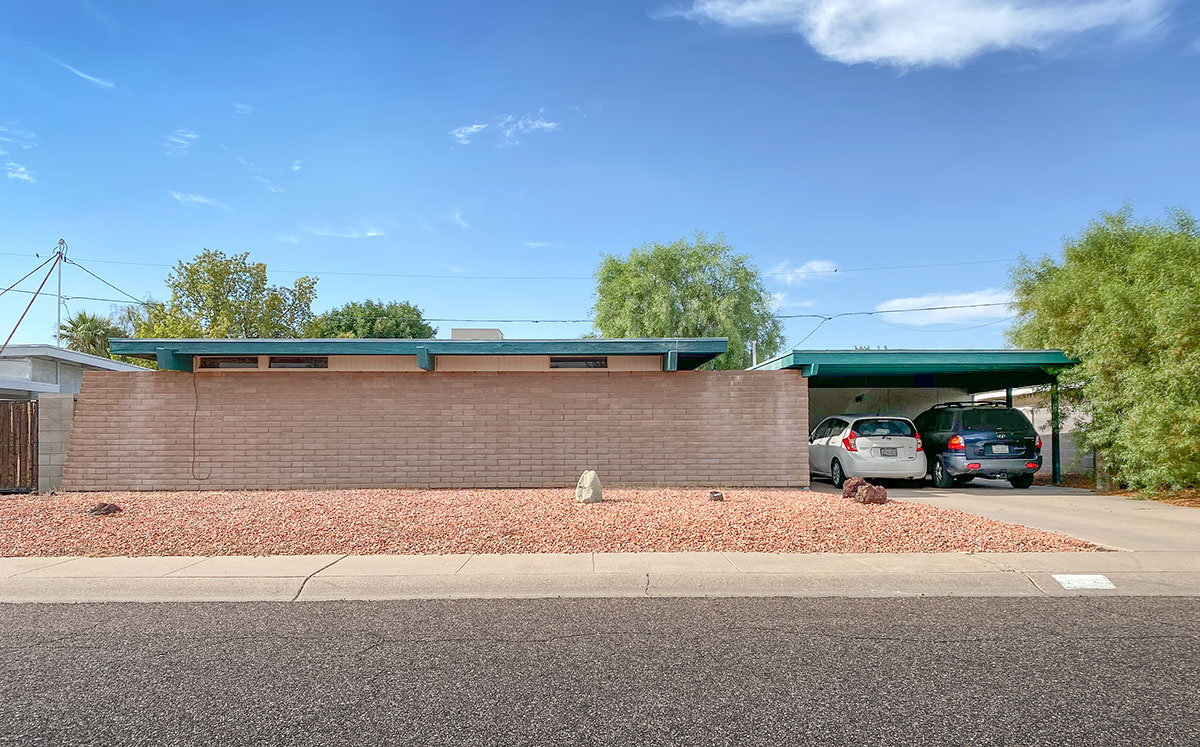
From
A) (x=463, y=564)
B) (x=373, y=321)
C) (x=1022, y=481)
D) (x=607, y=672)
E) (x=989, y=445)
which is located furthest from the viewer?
(x=373, y=321)

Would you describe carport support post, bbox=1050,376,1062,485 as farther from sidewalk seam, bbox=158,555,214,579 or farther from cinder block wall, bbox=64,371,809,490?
sidewalk seam, bbox=158,555,214,579

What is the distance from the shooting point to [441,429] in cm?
1395

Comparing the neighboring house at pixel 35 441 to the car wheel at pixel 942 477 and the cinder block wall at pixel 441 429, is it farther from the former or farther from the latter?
the car wheel at pixel 942 477

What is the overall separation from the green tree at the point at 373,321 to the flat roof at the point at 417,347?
33576 millimetres

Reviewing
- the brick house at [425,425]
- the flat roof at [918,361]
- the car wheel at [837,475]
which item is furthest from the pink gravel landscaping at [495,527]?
the car wheel at [837,475]

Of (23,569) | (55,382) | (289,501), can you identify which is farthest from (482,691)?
(55,382)

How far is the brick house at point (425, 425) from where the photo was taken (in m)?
13.8

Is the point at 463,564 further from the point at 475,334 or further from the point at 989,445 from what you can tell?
the point at 989,445

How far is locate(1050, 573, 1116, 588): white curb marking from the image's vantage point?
691 centimetres

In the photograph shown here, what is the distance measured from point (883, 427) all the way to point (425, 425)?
8590 mm

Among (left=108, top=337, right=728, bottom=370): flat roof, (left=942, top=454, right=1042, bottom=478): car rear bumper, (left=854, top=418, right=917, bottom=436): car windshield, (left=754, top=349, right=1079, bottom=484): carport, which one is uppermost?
(left=108, top=337, right=728, bottom=370): flat roof

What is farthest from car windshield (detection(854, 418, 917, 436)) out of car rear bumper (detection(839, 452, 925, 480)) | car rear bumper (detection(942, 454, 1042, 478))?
car rear bumper (detection(942, 454, 1042, 478))

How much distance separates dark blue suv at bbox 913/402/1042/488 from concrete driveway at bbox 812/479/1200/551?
41 cm

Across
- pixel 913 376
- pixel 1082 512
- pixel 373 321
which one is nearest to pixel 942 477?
pixel 913 376
